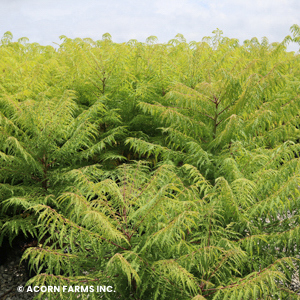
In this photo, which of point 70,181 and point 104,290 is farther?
point 70,181

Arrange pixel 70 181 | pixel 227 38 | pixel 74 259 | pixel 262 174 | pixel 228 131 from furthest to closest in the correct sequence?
pixel 227 38 < pixel 70 181 < pixel 228 131 < pixel 262 174 < pixel 74 259

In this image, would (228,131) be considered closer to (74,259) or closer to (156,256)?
(156,256)

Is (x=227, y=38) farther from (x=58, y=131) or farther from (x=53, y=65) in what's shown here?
(x=58, y=131)

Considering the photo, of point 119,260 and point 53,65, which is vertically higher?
point 53,65

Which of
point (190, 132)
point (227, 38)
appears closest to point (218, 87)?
point (190, 132)

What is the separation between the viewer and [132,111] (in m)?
5.13

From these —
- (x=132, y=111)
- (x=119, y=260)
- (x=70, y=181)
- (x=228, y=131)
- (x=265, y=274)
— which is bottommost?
(x=265, y=274)

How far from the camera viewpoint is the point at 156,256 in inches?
91.5

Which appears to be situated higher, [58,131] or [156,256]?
[58,131]

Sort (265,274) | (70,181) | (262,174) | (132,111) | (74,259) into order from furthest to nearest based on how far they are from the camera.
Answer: (132,111) → (70,181) → (262,174) → (74,259) → (265,274)

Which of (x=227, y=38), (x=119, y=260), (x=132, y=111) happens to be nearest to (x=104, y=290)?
(x=119, y=260)

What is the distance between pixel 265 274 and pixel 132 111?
143 inches

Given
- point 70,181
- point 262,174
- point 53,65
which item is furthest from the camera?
point 53,65

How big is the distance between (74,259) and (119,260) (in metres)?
0.58
